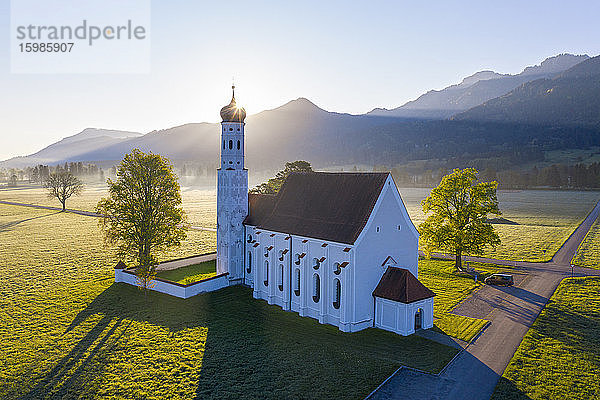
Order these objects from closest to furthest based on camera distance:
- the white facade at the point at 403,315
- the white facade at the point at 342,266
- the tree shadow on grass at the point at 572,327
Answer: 1. the tree shadow on grass at the point at 572,327
2. the white facade at the point at 403,315
3. the white facade at the point at 342,266

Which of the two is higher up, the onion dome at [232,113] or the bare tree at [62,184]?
the onion dome at [232,113]

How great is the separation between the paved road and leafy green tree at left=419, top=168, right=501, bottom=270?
6.12 m

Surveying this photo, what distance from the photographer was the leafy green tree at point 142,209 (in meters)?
37.7

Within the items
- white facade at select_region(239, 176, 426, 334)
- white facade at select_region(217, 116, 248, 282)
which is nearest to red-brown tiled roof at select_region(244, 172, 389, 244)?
white facade at select_region(239, 176, 426, 334)

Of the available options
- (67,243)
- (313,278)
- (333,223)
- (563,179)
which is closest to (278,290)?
(313,278)

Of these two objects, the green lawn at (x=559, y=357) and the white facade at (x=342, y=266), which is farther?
the white facade at (x=342, y=266)

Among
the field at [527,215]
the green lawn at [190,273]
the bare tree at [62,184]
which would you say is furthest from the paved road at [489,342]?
the bare tree at [62,184]

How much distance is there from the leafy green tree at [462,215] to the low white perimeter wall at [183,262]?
88.2ft

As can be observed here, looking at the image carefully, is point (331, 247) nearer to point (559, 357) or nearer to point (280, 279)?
point (280, 279)

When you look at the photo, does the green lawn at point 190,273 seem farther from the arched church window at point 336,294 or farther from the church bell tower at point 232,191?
the arched church window at point 336,294

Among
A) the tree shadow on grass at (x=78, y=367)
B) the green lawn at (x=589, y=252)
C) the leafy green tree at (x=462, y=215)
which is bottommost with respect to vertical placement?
the tree shadow on grass at (x=78, y=367)

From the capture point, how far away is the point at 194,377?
22719mm

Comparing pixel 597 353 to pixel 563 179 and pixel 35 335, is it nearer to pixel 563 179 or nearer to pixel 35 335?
pixel 35 335

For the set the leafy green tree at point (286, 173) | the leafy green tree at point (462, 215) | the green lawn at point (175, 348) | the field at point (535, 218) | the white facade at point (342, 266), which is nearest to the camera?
the green lawn at point (175, 348)
